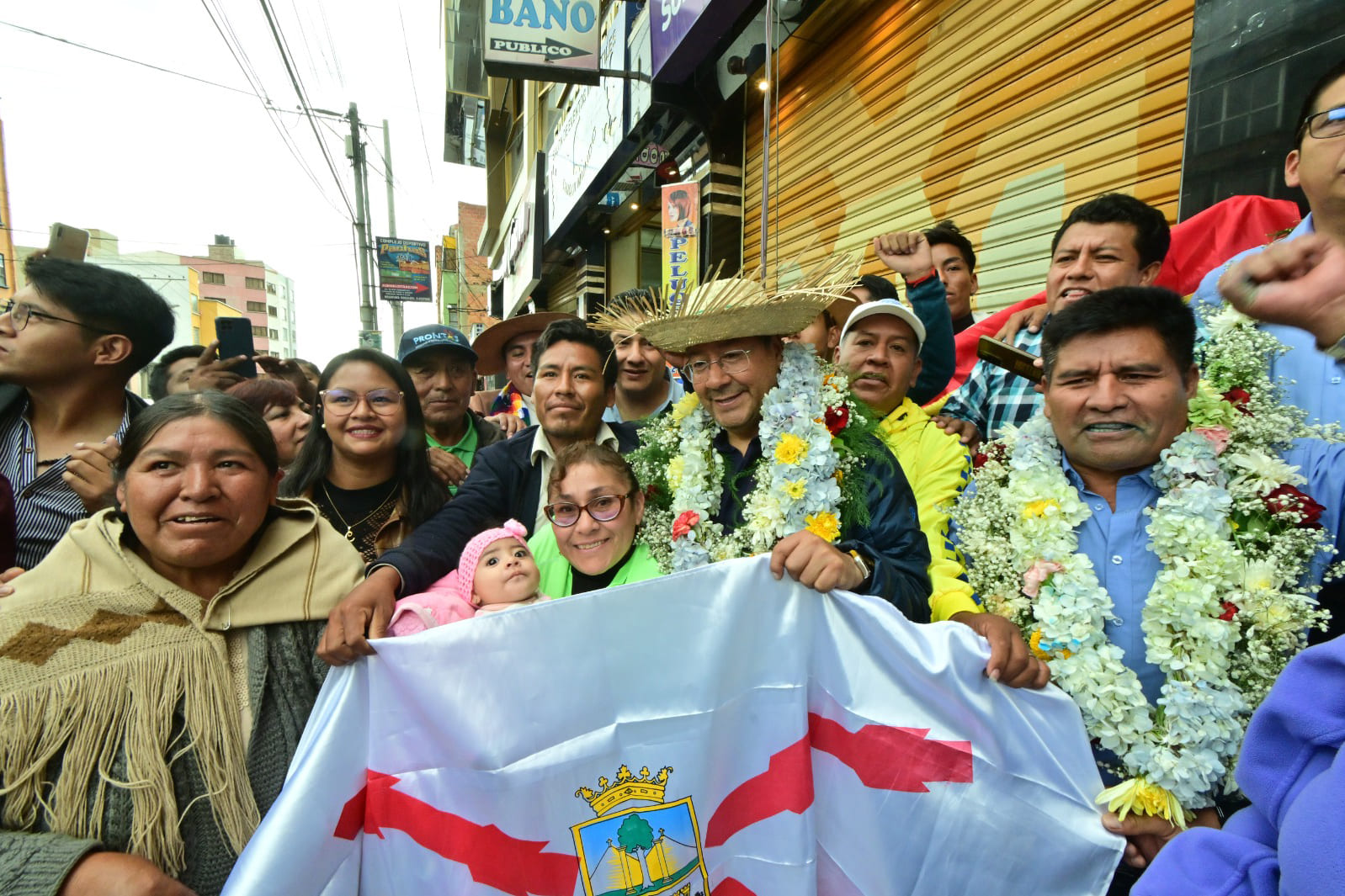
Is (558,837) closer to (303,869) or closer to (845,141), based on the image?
(303,869)

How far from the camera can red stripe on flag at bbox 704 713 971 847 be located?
5.51 feet

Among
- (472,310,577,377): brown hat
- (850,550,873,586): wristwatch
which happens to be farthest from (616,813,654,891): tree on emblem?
(472,310,577,377): brown hat

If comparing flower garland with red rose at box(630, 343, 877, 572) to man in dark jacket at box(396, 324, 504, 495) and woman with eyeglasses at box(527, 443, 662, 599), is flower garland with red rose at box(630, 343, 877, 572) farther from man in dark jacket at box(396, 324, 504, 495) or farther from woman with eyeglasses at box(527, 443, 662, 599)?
man in dark jacket at box(396, 324, 504, 495)

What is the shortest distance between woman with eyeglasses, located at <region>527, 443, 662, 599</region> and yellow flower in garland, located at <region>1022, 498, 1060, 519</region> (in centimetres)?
126

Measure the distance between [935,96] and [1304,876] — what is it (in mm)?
5793

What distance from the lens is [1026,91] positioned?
4.38 meters

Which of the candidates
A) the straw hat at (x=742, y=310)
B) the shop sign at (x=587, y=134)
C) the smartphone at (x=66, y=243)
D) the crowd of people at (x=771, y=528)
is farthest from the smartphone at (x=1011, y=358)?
the shop sign at (x=587, y=134)

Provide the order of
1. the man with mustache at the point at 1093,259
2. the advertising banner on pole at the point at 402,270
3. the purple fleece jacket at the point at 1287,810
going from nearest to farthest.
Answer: the purple fleece jacket at the point at 1287,810 < the man with mustache at the point at 1093,259 < the advertising banner on pole at the point at 402,270

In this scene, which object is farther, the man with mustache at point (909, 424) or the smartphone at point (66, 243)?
the smartphone at point (66, 243)

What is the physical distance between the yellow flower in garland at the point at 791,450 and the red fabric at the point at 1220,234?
1.99 meters

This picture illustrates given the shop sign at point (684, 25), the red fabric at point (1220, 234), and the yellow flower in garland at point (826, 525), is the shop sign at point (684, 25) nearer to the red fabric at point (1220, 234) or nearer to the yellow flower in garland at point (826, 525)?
the red fabric at point (1220, 234)

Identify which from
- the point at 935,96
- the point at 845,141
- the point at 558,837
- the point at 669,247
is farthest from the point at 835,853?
the point at 669,247

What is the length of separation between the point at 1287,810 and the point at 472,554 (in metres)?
2.13

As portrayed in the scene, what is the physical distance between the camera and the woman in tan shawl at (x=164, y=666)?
143cm
